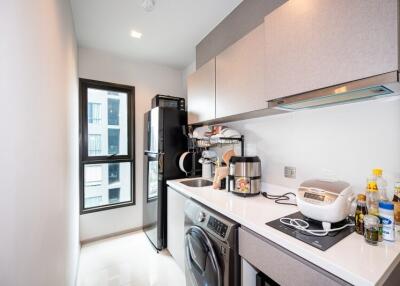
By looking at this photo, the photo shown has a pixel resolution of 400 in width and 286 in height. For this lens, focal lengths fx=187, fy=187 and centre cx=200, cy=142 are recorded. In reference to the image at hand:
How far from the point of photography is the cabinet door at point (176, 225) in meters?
1.82

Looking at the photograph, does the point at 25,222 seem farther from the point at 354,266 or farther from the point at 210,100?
the point at 210,100

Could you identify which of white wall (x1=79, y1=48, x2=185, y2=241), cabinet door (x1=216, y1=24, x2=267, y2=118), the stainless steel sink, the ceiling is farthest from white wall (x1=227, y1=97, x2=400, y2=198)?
white wall (x1=79, y1=48, x2=185, y2=241)

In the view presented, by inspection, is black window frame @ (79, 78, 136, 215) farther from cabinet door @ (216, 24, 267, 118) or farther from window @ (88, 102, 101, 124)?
cabinet door @ (216, 24, 267, 118)

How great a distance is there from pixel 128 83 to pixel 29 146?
92.6 inches

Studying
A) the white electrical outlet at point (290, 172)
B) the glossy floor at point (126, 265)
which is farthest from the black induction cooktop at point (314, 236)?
the glossy floor at point (126, 265)

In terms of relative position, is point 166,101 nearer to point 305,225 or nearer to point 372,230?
point 305,225

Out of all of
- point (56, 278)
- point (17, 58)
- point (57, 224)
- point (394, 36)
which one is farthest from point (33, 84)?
point (394, 36)

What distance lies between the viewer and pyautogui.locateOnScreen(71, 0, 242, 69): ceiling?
176 centimetres

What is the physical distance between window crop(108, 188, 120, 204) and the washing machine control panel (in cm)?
210

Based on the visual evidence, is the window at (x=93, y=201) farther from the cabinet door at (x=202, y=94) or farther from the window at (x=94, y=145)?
the cabinet door at (x=202, y=94)

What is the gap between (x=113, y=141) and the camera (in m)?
2.82

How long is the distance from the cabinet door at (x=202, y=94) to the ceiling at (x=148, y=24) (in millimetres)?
502

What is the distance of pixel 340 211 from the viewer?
2.96 ft

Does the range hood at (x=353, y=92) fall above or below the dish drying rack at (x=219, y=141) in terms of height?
above
